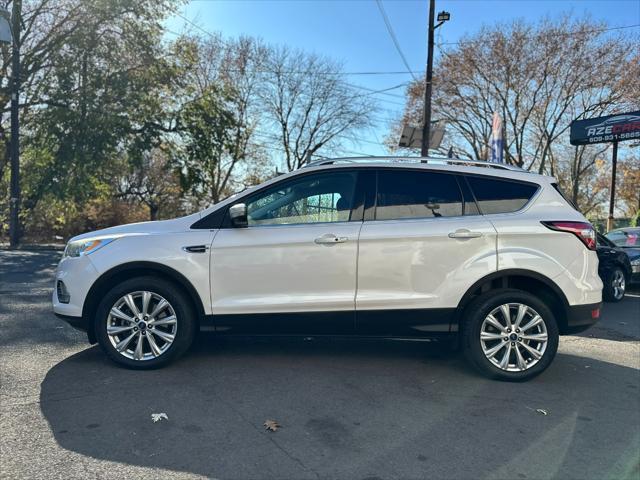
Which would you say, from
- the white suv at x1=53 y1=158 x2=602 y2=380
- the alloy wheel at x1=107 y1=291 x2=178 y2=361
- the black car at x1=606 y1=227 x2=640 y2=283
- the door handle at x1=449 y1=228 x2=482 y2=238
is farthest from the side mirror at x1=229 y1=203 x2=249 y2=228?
the black car at x1=606 y1=227 x2=640 y2=283

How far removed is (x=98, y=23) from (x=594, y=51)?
70.9 feet

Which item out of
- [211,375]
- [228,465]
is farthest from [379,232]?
[228,465]

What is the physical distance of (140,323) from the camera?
447 cm

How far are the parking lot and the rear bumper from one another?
55cm

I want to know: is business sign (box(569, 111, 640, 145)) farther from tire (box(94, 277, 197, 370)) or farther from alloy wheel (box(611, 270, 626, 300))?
tire (box(94, 277, 197, 370))

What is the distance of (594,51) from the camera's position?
22578mm

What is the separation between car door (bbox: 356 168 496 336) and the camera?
4453mm

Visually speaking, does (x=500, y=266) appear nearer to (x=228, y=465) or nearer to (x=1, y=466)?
(x=228, y=465)

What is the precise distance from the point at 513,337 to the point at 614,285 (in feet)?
21.2

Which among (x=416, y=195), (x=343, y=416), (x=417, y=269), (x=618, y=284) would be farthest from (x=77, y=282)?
(x=618, y=284)

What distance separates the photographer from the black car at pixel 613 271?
9531 millimetres

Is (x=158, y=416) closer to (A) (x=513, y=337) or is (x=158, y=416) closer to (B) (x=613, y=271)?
(A) (x=513, y=337)

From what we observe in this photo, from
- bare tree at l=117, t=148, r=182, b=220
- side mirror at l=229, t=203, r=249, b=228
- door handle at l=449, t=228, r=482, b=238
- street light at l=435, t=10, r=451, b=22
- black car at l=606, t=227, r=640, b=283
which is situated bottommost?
black car at l=606, t=227, r=640, b=283

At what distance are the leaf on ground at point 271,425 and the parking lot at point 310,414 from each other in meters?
0.04
